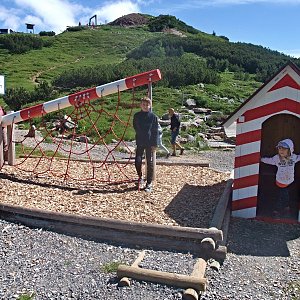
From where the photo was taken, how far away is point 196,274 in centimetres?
482

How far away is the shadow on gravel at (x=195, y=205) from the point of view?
655 centimetres

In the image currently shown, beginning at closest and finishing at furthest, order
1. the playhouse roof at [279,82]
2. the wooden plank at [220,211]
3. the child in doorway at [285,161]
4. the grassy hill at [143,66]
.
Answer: the wooden plank at [220,211]
the playhouse roof at [279,82]
the child in doorway at [285,161]
the grassy hill at [143,66]

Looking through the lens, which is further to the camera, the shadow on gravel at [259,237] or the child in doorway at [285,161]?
the child in doorway at [285,161]

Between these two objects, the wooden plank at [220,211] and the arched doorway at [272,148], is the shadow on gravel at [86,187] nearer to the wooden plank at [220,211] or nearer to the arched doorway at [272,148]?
the wooden plank at [220,211]

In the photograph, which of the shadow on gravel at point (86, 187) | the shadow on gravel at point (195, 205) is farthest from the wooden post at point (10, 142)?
the shadow on gravel at point (195, 205)

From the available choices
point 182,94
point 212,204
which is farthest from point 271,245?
point 182,94

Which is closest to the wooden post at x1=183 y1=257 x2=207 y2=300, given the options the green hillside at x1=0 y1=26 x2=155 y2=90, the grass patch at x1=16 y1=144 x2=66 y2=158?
the grass patch at x1=16 y1=144 x2=66 y2=158

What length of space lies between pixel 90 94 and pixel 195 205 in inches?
119

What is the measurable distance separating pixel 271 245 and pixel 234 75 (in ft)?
102

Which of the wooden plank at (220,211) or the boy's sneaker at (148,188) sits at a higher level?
the boy's sneaker at (148,188)

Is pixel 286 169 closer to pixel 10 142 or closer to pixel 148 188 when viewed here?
pixel 148 188

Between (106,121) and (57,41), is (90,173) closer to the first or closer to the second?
(106,121)

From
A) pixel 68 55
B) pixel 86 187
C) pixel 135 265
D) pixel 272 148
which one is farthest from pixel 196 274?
pixel 68 55

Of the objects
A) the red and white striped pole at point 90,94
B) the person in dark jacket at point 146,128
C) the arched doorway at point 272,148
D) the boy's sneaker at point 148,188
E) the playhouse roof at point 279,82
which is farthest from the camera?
the red and white striped pole at point 90,94
